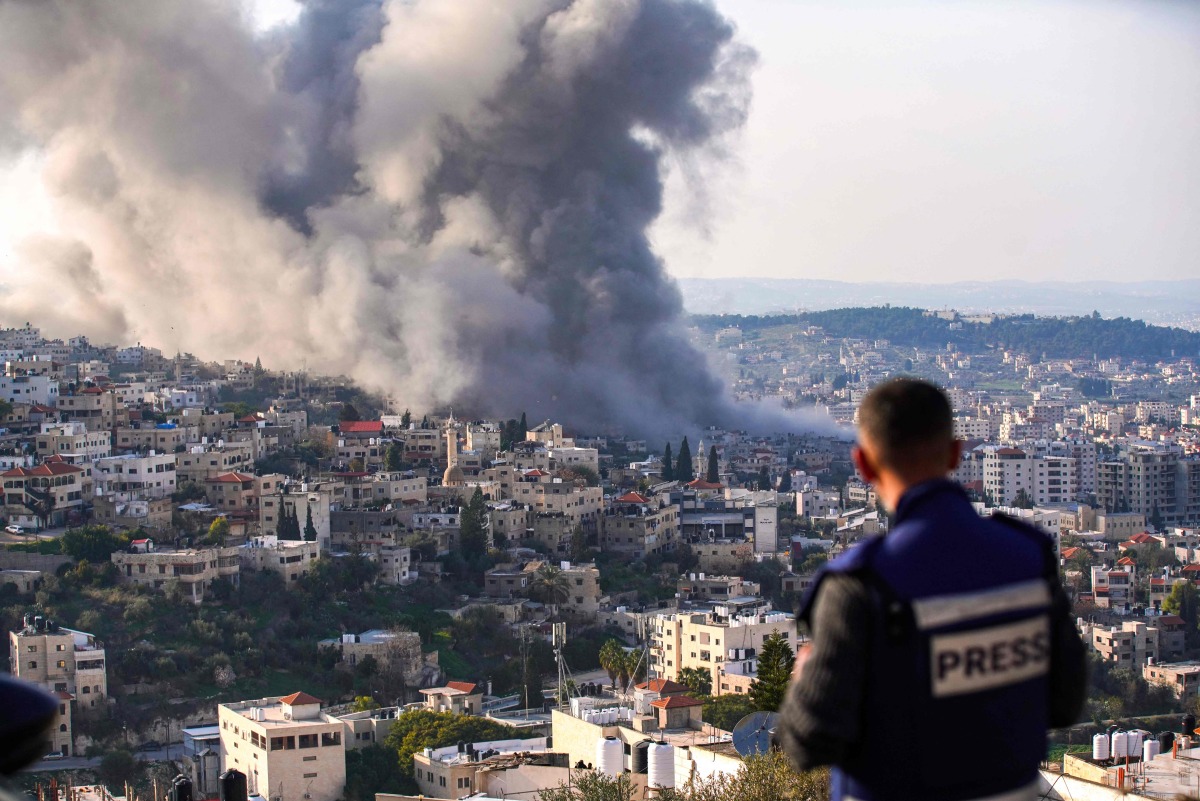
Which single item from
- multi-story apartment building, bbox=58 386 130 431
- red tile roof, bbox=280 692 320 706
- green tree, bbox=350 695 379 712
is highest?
multi-story apartment building, bbox=58 386 130 431

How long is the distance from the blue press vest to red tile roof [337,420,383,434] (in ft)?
125

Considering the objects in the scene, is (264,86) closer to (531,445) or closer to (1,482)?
(531,445)

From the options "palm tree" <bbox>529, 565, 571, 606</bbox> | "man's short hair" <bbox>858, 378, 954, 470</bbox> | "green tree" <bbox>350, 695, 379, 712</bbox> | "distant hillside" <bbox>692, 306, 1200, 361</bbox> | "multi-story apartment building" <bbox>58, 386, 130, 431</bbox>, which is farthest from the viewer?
"distant hillside" <bbox>692, 306, 1200, 361</bbox>

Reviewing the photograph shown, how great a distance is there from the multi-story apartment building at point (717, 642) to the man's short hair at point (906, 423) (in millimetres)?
22003

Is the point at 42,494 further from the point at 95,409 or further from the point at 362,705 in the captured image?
the point at 362,705

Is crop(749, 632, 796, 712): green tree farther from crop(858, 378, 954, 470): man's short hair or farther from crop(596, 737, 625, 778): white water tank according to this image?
crop(858, 378, 954, 470): man's short hair

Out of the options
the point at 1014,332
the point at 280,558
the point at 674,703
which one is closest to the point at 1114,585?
the point at 280,558

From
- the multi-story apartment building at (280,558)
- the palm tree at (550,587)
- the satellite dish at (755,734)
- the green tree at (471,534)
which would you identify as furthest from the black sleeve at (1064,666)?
the green tree at (471,534)

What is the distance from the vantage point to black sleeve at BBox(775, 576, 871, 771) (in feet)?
7.70

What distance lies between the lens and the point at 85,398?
3800 centimetres

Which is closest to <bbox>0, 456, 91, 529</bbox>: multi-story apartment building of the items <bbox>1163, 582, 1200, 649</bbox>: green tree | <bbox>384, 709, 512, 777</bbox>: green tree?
<bbox>384, 709, 512, 777</bbox>: green tree

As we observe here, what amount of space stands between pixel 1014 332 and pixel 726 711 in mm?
113574

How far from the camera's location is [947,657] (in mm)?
2338

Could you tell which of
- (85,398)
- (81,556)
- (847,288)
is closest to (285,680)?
(81,556)
